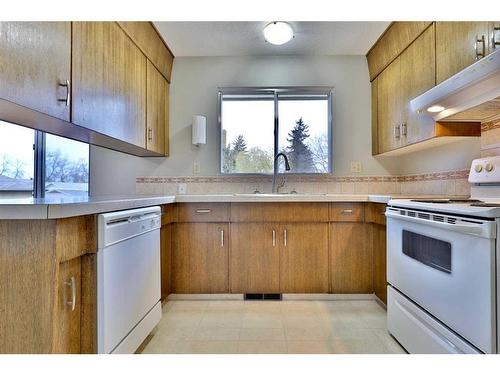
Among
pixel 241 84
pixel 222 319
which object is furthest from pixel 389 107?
pixel 222 319

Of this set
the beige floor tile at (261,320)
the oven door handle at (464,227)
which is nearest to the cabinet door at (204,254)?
the beige floor tile at (261,320)

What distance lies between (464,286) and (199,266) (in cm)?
186

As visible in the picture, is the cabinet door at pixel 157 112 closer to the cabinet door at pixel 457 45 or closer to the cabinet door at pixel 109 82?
the cabinet door at pixel 109 82

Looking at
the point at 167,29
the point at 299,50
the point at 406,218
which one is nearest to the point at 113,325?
the point at 406,218

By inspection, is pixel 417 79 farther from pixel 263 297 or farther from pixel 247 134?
pixel 263 297

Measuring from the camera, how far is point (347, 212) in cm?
247

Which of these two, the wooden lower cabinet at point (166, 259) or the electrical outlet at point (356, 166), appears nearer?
the wooden lower cabinet at point (166, 259)

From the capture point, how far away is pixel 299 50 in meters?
2.84

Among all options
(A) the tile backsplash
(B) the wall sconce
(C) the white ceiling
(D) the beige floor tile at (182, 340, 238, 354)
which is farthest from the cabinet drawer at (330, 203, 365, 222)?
(C) the white ceiling

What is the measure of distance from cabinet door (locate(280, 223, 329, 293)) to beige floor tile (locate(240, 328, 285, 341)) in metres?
0.55

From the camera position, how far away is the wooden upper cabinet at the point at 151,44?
213 centimetres

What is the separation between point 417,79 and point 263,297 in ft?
6.76

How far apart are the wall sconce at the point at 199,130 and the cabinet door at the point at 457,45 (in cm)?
192

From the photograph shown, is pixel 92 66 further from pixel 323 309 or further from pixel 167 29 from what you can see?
pixel 323 309
